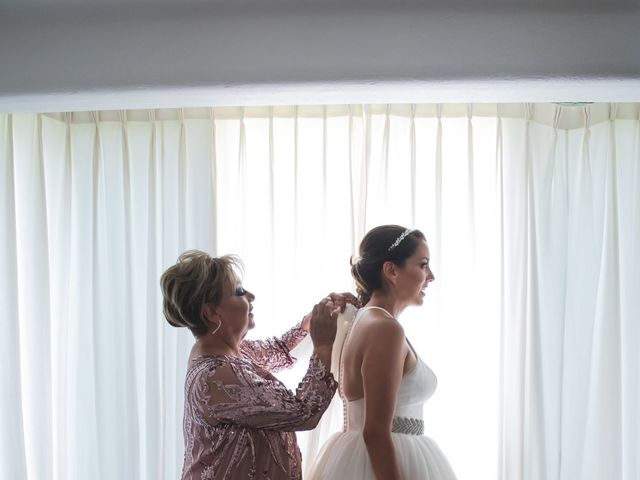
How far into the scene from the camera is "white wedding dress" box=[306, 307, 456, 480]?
2.43 m

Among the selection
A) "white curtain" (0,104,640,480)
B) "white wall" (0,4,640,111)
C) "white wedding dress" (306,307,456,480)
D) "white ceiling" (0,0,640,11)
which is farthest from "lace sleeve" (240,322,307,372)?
"white ceiling" (0,0,640,11)

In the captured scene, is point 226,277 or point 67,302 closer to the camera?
point 226,277

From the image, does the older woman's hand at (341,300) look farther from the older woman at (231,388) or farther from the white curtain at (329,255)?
the white curtain at (329,255)

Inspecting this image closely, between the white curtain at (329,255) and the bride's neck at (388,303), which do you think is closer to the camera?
the bride's neck at (388,303)

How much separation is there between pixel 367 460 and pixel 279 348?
50cm

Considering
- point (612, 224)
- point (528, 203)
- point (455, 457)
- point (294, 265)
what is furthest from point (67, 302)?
point (612, 224)

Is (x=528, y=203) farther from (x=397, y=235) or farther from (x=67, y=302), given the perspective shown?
(x=67, y=302)

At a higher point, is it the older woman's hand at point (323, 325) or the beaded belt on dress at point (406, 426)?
the older woman's hand at point (323, 325)

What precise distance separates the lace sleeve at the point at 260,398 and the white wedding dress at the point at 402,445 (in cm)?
26

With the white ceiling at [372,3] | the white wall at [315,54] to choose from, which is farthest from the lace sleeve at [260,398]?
the white ceiling at [372,3]

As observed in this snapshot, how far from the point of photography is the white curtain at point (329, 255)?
9.54ft

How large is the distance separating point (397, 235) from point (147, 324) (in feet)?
3.45

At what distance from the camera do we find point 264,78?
2.40m

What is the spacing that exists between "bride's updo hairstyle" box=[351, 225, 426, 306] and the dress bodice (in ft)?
0.36
